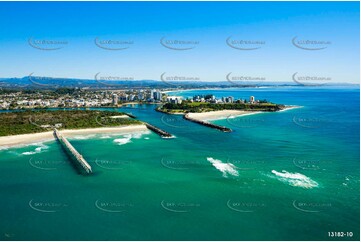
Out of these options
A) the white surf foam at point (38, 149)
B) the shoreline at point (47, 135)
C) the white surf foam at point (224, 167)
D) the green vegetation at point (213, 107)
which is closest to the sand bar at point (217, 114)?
the green vegetation at point (213, 107)

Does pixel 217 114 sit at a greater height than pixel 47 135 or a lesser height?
greater

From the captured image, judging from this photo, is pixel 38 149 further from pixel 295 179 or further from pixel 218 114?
pixel 218 114

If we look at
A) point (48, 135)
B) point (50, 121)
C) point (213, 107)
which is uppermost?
point (213, 107)

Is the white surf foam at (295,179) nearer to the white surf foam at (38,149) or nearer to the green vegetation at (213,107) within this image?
the white surf foam at (38,149)

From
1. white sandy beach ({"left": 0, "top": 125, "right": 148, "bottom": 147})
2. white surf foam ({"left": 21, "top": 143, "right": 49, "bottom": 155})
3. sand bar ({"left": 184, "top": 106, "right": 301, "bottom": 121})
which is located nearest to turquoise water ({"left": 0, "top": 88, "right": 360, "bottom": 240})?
white surf foam ({"left": 21, "top": 143, "right": 49, "bottom": 155})

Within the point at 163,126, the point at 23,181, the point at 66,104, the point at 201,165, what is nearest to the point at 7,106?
the point at 66,104

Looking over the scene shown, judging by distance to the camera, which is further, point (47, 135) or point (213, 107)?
point (213, 107)

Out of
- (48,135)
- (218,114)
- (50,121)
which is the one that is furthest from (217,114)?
(48,135)
